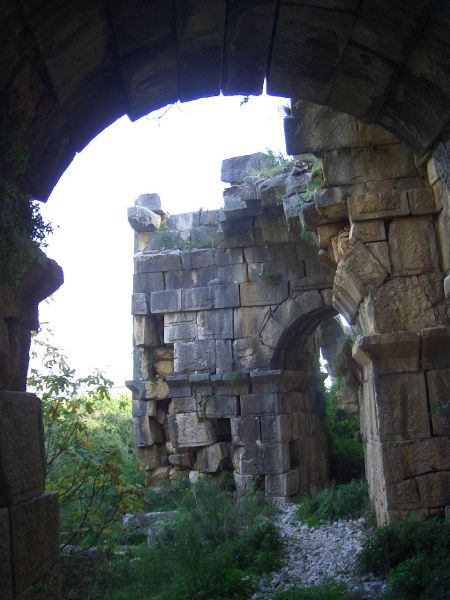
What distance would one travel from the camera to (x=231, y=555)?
657cm

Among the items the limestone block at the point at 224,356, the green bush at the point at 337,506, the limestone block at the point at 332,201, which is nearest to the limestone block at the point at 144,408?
the limestone block at the point at 224,356

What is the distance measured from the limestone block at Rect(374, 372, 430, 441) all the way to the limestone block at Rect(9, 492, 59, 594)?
3.38 metres

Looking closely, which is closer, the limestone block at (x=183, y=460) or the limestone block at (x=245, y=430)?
the limestone block at (x=245, y=430)

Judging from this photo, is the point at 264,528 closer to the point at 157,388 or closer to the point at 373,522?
the point at 373,522

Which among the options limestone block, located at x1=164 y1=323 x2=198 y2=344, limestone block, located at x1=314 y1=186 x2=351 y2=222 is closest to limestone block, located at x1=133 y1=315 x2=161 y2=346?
limestone block, located at x1=164 y1=323 x2=198 y2=344

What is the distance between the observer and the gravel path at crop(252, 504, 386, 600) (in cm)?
552

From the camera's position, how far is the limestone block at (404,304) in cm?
620

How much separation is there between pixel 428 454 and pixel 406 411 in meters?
0.42

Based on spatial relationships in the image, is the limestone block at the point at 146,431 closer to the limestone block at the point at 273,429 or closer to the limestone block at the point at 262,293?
the limestone block at the point at 273,429

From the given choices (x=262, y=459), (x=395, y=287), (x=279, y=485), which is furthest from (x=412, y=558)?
(x=262, y=459)

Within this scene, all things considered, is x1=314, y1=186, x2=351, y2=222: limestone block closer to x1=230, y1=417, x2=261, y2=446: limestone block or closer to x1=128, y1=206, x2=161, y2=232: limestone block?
x1=230, y1=417, x2=261, y2=446: limestone block

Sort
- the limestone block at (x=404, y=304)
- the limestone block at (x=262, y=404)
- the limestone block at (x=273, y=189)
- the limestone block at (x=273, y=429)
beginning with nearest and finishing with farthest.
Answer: the limestone block at (x=404, y=304) < the limestone block at (x=273, y=189) < the limestone block at (x=273, y=429) < the limestone block at (x=262, y=404)

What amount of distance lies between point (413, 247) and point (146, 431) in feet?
24.0

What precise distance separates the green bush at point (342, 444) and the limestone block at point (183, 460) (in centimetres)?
266
